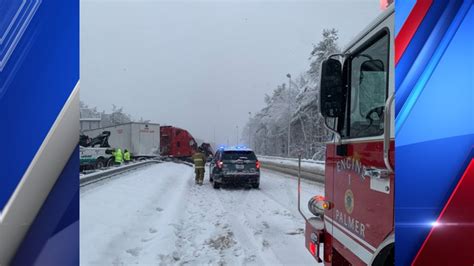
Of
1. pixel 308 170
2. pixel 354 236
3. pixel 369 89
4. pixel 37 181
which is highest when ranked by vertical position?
pixel 369 89

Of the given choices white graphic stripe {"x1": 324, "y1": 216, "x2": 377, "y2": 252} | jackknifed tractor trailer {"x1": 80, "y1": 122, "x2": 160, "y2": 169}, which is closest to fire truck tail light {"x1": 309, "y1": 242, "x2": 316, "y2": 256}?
white graphic stripe {"x1": 324, "y1": 216, "x2": 377, "y2": 252}

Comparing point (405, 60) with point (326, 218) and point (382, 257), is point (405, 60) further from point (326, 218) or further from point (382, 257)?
point (326, 218)

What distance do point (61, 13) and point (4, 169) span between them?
599 millimetres

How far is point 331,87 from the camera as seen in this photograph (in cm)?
278

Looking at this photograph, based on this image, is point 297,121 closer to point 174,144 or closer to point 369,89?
point 174,144

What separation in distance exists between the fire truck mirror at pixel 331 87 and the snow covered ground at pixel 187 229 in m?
3.47

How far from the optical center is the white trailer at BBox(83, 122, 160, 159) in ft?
117

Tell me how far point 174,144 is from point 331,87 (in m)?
38.8

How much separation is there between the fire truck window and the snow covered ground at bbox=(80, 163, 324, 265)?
3509 millimetres

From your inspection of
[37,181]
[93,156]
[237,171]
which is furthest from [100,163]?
[37,181]

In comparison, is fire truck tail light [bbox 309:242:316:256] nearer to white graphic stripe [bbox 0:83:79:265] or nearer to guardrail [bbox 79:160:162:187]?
white graphic stripe [bbox 0:83:79:265]

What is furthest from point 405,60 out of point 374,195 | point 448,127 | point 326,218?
point 326,218

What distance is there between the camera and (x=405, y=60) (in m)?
1.46

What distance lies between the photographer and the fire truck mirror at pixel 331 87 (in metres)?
2.77
